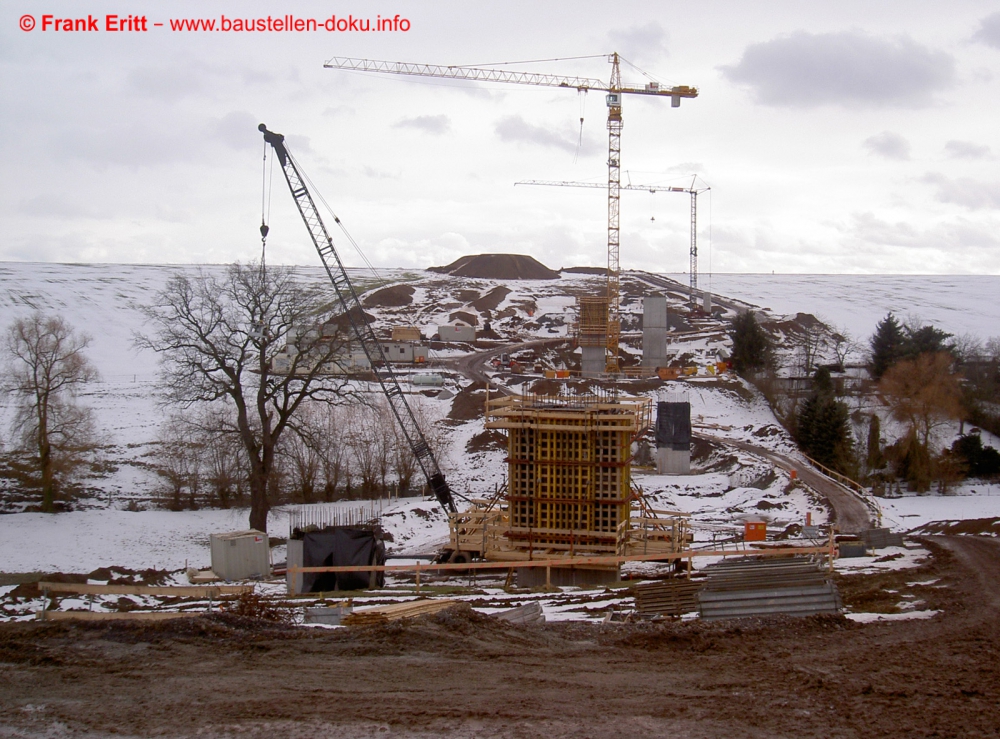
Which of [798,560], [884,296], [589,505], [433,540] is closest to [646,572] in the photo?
[589,505]

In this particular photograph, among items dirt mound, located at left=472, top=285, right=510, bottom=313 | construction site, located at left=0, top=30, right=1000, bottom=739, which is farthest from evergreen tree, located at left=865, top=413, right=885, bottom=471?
dirt mound, located at left=472, top=285, right=510, bottom=313

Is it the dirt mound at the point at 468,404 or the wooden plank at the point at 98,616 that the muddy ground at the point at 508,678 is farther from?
the dirt mound at the point at 468,404

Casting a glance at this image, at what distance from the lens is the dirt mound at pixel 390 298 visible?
88.6m

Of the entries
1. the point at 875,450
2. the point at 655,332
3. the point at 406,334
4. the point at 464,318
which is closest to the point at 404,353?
the point at 406,334

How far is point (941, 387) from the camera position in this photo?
116 ft

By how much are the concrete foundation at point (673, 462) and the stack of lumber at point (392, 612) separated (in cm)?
2338

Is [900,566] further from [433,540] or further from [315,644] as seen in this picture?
[433,540]

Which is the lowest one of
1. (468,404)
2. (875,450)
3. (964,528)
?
(964,528)

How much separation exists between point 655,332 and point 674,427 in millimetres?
23529

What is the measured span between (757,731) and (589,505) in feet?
39.4

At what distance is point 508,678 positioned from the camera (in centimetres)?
952

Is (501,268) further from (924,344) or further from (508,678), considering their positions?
(508,678)

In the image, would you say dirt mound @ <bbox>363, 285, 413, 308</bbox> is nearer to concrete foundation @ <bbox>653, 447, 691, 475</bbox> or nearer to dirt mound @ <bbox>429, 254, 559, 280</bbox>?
dirt mound @ <bbox>429, 254, 559, 280</bbox>

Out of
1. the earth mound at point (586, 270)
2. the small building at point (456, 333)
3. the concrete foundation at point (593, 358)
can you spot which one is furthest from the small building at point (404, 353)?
the earth mound at point (586, 270)
